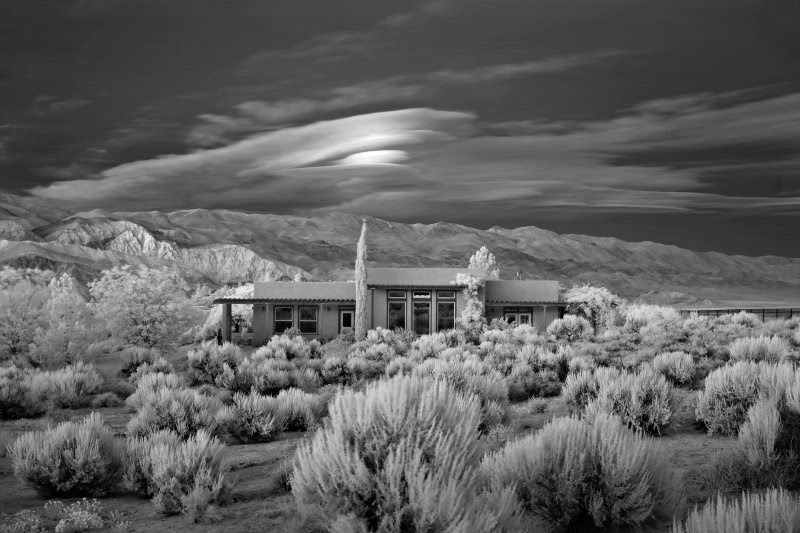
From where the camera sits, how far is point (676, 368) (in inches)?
622

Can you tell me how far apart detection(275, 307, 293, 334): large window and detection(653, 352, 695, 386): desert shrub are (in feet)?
89.4

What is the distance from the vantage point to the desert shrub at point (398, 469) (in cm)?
498

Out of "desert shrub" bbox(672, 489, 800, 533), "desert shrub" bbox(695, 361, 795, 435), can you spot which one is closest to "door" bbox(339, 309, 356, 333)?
"desert shrub" bbox(695, 361, 795, 435)

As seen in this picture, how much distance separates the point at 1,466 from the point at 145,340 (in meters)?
22.4

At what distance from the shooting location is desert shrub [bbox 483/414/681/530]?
6098 millimetres

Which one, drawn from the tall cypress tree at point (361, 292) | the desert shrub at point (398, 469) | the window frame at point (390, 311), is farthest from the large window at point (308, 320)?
the desert shrub at point (398, 469)

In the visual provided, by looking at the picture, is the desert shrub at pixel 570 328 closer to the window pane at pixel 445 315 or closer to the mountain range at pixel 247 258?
the window pane at pixel 445 315

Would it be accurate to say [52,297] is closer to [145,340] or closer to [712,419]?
[145,340]

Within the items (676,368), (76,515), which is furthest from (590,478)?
(676,368)

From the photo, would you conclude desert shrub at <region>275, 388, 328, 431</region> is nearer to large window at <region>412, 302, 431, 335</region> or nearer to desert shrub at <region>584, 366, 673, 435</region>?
desert shrub at <region>584, 366, 673, 435</region>

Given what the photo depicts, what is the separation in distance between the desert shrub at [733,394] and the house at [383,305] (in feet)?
95.5

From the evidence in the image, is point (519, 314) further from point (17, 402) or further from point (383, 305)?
point (17, 402)

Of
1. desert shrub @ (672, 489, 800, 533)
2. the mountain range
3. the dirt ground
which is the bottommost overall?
the dirt ground

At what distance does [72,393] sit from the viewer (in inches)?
640
